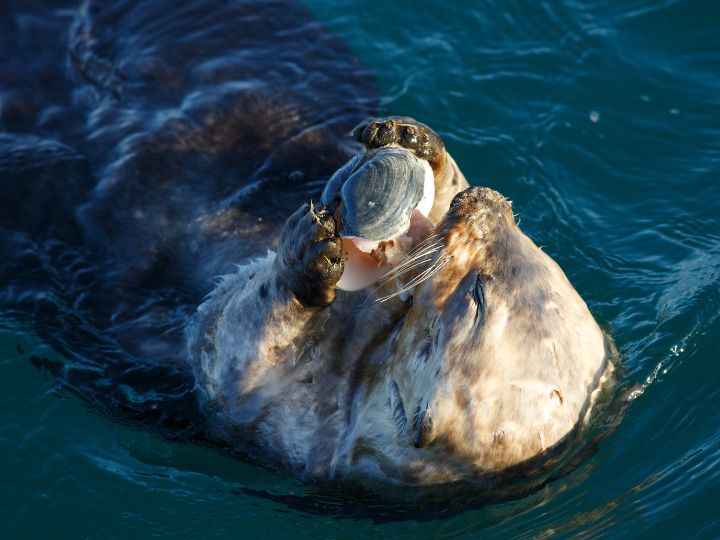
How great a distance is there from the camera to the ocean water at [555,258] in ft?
14.4

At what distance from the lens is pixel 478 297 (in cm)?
366

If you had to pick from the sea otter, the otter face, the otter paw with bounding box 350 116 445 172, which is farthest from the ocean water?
the otter paw with bounding box 350 116 445 172

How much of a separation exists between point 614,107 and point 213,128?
2945 mm

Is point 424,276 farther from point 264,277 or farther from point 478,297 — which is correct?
point 264,277

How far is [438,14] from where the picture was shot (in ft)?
24.1

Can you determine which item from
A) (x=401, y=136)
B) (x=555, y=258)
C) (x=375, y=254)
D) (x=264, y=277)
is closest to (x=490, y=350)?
(x=375, y=254)

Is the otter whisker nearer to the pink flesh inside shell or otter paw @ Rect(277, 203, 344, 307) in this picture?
the pink flesh inside shell

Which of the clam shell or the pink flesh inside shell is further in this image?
the pink flesh inside shell

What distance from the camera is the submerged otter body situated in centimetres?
371

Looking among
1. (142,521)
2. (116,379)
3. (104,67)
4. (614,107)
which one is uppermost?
(104,67)

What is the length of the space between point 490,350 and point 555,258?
7.86 ft

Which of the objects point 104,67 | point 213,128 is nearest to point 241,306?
point 213,128

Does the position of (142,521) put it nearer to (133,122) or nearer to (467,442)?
(467,442)

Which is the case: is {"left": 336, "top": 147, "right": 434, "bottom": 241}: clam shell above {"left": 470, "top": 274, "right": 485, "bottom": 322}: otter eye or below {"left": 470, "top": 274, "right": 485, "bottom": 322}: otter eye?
above
